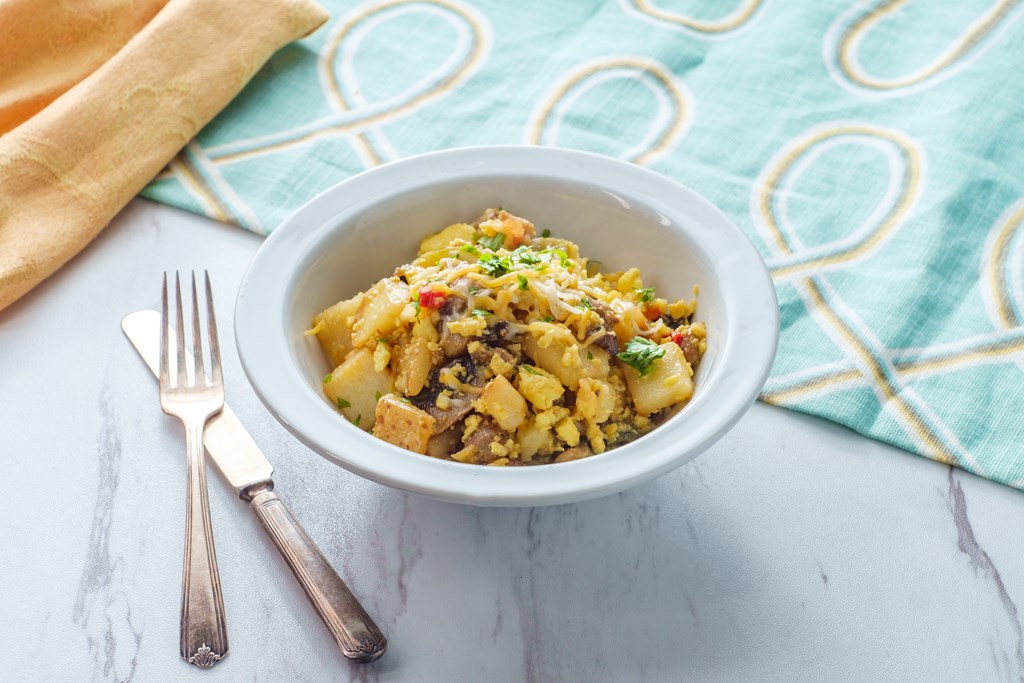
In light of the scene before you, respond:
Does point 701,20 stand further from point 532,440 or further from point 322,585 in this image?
point 322,585

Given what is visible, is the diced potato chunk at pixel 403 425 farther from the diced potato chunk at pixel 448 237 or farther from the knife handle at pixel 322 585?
the diced potato chunk at pixel 448 237

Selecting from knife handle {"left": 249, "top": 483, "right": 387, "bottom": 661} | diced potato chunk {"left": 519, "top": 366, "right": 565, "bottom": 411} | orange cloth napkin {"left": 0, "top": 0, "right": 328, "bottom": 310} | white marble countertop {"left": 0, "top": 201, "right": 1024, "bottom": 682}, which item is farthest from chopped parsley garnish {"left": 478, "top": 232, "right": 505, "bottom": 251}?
orange cloth napkin {"left": 0, "top": 0, "right": 328, "bottom": 310}

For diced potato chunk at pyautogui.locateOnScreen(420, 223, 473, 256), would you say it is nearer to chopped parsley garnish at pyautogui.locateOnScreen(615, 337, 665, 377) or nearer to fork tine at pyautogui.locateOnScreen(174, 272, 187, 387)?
chopped parsley garnish at pyautogui.locateOnScreen(615, 337, 665, 377)

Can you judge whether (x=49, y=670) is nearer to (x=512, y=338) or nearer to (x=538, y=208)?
(x=512, y=338)

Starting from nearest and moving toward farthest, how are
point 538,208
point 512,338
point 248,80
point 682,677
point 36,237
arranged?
point 682,677
point 512,338
point 538,208
point 36,237
point 248,80

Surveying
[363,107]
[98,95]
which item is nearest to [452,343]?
[363,107]

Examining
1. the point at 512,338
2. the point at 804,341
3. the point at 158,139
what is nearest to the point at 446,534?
the point at 512,338
